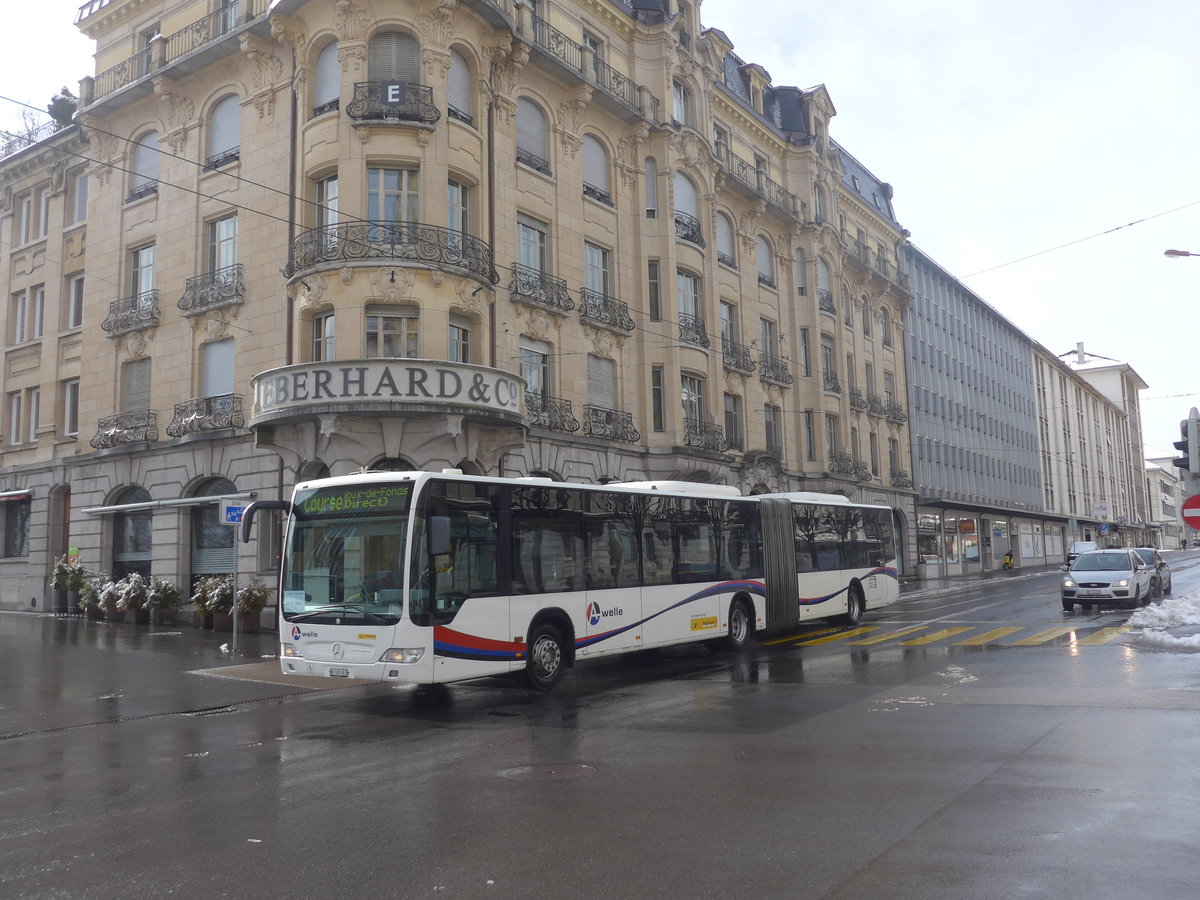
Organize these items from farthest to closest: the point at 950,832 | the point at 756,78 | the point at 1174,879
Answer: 1. the point at 756,78
2. the point at 950,832
3. the point at 1174,879

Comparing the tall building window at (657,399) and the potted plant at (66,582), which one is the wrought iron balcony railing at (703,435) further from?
the potted plant at (66,582)

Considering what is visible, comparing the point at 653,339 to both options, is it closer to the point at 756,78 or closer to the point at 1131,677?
the point at 756,78

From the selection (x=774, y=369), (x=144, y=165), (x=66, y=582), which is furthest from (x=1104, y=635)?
(x=144, y=165)

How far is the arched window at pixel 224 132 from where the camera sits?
84.2 feet

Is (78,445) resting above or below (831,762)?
above

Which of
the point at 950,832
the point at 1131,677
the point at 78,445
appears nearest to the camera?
the point at 950,832

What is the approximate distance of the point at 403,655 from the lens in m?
11.4

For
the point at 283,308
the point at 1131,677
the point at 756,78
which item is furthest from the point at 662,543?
the point at 756,78

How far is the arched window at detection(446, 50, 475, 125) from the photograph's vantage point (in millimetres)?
23328

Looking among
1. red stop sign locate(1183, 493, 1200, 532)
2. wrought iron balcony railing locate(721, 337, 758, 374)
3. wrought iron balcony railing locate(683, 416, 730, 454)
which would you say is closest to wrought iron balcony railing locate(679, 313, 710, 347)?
wrought iron balcony railing locate(721, 337, 758, 374)

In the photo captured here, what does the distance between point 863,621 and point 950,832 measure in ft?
60.5

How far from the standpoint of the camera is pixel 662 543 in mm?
15906

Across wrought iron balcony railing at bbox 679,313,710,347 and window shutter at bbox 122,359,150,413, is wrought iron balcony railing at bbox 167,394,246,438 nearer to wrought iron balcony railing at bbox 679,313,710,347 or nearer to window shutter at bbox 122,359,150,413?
window shutter at bbox 122,359,150,413

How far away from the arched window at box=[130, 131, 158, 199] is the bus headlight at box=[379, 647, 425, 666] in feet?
71.3
